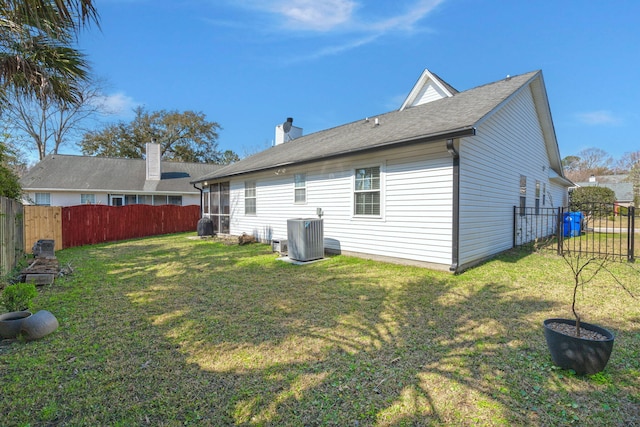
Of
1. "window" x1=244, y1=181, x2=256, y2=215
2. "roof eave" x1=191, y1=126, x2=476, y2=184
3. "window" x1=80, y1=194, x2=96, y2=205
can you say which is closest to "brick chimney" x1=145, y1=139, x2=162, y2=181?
"window" x1=80, y1=194, x2=96, y2=205

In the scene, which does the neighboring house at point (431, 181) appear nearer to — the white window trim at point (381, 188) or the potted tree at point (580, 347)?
→ the white window trim at point (381, 188)

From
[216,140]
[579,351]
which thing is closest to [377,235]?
[579,351]

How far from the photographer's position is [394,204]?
276 inches

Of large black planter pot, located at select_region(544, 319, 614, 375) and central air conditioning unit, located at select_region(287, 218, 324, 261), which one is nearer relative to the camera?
large black planter pot, located at select_region(544, 319, 614, 375)

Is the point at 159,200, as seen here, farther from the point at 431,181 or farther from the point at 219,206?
the point at 431,181

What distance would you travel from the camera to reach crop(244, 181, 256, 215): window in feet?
38.6

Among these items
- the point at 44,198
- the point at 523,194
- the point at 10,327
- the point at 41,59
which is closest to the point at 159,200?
the point at 44,198

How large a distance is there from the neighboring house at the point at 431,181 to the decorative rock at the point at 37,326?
6068mm

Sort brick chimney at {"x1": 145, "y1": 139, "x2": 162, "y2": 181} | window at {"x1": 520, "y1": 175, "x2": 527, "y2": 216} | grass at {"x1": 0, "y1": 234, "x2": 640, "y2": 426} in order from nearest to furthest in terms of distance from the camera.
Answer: grass at {"x1": 0, "y1": 234, "x2": 640, "y2": 426} < window at {"x1": 520, "y1": 175, "x2": 527, "y2": 216} < brick chimney at {"x1": 145, "y1": 139, "x2": 162, "y2": 181}

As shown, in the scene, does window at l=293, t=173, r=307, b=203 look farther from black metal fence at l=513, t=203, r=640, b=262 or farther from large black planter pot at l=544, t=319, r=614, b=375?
large black planter pot at l=544, t=319, r=614, b=375

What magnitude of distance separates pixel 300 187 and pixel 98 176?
18.1m

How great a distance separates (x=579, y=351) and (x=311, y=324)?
2.64 m

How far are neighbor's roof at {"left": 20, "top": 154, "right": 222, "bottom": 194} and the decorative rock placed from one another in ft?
60.8

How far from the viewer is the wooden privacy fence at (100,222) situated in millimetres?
9805
